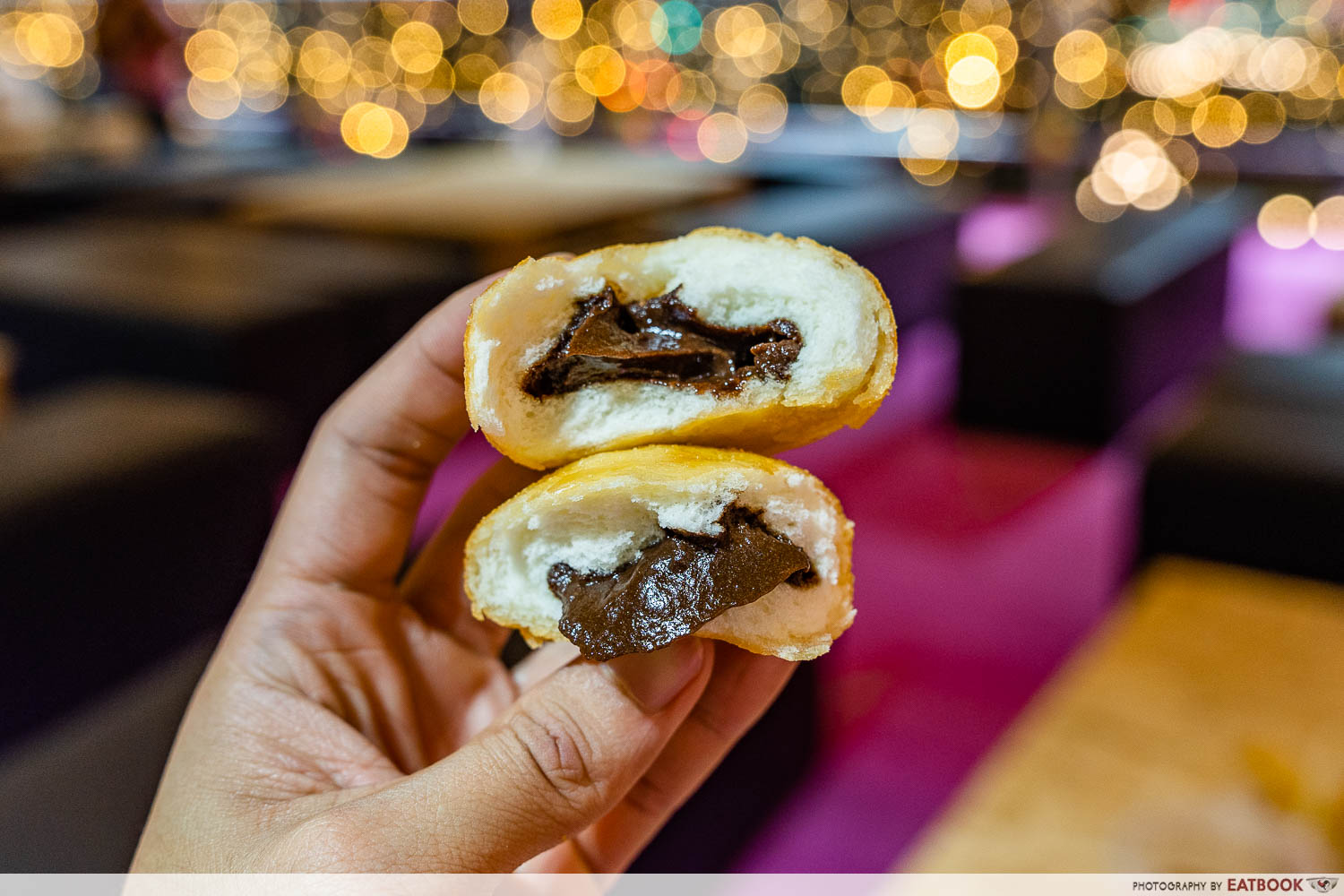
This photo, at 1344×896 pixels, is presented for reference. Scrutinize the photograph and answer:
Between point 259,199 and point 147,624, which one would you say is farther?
point 259,199

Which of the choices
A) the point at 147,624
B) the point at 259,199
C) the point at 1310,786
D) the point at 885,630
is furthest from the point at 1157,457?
the point at 259,199

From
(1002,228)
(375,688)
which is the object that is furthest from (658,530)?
(1002,228)

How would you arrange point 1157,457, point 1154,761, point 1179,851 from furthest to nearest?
1. point 1157,457
2. point 1154,761
3. point 1179,851

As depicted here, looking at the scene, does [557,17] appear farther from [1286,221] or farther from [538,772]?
[538,772]

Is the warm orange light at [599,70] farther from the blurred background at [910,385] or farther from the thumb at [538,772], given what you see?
the thumb at [538,772]

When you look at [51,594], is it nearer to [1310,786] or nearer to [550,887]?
[550,887]

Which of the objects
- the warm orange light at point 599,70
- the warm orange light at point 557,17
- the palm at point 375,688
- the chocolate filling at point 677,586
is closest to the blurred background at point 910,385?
the warm orange light at point 599,70

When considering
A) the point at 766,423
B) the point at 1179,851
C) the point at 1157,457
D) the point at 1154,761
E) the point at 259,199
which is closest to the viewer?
the point at 766,423
